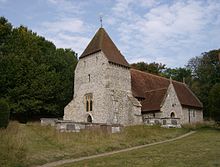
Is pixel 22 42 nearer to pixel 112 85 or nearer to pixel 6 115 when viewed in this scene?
pixel 112 85

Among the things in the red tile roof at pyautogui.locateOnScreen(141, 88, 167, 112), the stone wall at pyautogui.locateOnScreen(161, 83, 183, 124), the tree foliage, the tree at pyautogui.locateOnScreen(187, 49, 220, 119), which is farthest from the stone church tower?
the tree at pyautogui.locateOnScreen(187, 49, 220, 119)

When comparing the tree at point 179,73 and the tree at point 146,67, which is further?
the tree at point 179,73

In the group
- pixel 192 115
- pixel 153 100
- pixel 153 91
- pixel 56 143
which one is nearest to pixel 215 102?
pixel 153 100

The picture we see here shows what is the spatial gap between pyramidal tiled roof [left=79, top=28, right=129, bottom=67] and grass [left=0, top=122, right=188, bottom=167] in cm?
992

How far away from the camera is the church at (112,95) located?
31.3 metres

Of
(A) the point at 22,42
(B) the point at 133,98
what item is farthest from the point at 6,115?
(A) the point at 22,42

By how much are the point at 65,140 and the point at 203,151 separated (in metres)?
8.05

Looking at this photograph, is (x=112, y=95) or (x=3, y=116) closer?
(x=3, y=116)

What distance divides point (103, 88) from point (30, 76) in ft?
31.7

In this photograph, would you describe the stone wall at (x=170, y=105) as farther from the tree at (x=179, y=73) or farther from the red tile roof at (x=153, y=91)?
the tree at (x=179, y=73)

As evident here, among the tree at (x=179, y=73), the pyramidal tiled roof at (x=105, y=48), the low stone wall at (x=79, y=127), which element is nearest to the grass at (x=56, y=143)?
the low stone wall at (x=79, y=127)

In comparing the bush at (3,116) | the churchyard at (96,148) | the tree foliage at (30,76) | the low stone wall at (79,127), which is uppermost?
the tree foliage at (30,76)

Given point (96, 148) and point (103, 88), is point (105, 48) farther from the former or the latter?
point (96, 148)

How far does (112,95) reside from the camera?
103 feet
